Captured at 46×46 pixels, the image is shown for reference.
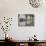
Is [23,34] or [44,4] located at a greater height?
[44,4]

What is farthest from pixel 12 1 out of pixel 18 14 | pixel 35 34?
pixel 35 34

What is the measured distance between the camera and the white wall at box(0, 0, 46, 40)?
13.9ft

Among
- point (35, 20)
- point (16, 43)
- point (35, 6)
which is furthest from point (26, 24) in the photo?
point (16, 43)

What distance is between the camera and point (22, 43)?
365cm

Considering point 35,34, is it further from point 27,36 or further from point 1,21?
point 1,21

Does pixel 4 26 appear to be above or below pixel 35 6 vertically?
below

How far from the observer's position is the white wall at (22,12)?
4.25 m

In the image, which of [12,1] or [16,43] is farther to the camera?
Result: [12,1]

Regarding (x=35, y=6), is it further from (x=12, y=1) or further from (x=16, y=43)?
(x=16, y=43)

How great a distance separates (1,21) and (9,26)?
0.32 m

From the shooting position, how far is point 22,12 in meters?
4.28

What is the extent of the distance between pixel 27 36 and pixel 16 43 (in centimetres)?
79

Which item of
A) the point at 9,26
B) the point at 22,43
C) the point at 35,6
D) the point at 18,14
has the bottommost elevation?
the point at 22,43

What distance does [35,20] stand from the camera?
14.0 feet
